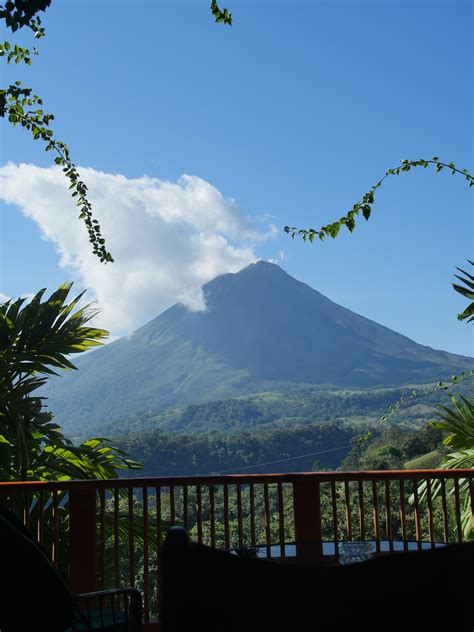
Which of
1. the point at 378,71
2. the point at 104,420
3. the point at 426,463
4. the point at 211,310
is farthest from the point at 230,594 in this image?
the point at 211,310

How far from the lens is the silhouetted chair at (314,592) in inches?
37.1

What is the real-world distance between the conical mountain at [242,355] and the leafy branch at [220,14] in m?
123

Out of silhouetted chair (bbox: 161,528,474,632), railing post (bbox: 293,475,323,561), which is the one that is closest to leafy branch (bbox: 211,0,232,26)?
railing post (bbox: 293,475,323,561)

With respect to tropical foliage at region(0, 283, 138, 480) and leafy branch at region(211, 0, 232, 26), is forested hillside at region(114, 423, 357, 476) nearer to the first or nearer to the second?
tropical foliage at region(0, 283, 138, 480)

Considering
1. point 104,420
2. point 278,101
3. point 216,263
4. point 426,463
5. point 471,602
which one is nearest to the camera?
point 471,602

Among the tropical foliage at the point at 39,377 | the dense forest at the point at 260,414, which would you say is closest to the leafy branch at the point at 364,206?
the tropical foliage at the point at 39,377

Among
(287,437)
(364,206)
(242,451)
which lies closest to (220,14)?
(364,206)

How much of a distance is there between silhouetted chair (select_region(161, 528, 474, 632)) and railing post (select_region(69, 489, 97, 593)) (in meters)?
2.76

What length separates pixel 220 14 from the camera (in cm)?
342

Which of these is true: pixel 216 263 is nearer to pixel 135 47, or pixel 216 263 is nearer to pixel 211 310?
pixel 211 310

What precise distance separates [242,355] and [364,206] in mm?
150114

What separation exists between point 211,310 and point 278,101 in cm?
15062

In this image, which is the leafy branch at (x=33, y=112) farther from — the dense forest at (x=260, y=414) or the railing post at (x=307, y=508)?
the dense forest at (x=260, y=414)

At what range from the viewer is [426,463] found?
26.2 m
